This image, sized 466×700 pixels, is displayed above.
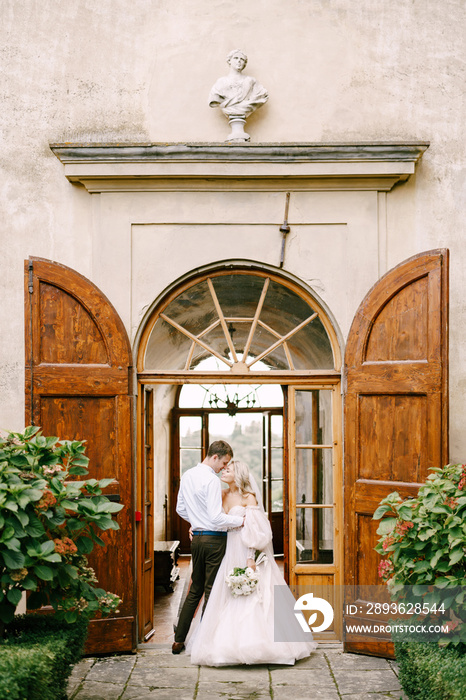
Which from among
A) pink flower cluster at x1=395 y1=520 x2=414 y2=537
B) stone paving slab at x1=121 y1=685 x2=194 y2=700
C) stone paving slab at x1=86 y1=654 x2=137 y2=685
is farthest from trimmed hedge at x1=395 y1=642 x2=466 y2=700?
stone paving slab at x1=86 y1=654 x2=137 y2=685

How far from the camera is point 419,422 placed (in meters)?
6.44

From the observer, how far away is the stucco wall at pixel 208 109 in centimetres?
711

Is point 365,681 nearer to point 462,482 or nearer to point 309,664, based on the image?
point 309,664

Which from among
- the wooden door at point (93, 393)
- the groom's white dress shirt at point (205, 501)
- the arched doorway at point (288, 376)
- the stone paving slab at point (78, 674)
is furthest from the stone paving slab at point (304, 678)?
the stone paving slab at point (78, 674)

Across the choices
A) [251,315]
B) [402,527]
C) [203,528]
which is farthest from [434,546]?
[251,315]

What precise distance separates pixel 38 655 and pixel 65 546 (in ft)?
2.25

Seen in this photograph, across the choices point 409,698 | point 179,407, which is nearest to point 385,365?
point 409,698

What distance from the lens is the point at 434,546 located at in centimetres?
512

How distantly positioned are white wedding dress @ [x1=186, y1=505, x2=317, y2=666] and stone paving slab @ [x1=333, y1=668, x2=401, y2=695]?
1.45 ft

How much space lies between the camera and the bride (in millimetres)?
6273

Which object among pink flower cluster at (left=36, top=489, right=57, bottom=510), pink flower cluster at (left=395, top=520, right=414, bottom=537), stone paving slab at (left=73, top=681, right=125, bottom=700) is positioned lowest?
stone paving slab at (left=73, top=681, right=125, bottom=700)

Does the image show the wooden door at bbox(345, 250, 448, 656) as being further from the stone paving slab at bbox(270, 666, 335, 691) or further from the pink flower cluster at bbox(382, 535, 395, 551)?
the pink flower cluster at bbox(382, 535, 395, 551)

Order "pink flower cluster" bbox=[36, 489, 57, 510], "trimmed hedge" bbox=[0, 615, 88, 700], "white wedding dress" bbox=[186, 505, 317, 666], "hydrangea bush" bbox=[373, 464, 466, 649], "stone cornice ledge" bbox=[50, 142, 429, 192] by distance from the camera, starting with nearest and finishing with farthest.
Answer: "trimmed hedge" bbox=[0, 615, 88, 700]
"pink flower cluster" bbox=[36, 489, 57, 510]
"hydrangea bush" bbox=[373, 464, 466, 649]
"white wedding dress" bbox=[186, 505, 317, 666]
"stone cornice ledge" bbox=[50, 142, 429, 192]

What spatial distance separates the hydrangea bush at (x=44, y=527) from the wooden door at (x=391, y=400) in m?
2.32
